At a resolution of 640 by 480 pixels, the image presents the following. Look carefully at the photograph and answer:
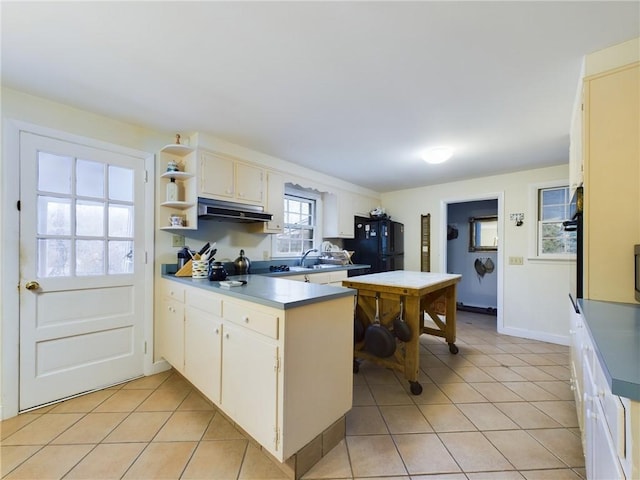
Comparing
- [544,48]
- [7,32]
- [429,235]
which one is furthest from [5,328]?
[429,235]

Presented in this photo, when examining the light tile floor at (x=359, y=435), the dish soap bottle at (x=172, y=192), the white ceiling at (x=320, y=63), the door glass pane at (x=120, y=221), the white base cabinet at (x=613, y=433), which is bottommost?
the light tile floor at (x=359, y=435)

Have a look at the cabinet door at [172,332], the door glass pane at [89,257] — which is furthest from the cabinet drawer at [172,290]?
the door glass pane at [89,257]

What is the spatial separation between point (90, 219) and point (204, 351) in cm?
145

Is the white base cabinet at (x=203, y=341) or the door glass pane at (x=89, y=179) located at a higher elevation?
the door glass pane at (x=89, y=179)

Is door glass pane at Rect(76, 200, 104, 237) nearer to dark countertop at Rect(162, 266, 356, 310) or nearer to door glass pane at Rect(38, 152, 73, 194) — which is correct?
door glass pane at Rect(38, 152, 73, 194)

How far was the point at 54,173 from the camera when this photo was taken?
6.64ft

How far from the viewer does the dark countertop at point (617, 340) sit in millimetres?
598

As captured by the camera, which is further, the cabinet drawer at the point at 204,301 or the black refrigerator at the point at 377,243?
the black refrigerator at the point at 377,243

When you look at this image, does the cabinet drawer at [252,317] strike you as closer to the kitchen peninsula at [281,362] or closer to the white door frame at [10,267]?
the kitchen peninsula at [281,362]

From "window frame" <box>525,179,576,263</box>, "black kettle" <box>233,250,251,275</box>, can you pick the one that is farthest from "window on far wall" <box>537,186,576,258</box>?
"black kettle" <box>233,250,251,275</box>

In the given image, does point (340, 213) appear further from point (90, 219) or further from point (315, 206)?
point (90, 219)

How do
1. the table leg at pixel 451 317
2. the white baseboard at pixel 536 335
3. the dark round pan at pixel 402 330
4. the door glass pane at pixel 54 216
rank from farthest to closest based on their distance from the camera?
the white baseboard at pixel 536 335 < the table leg at pixel 451 317 < the dark round pan at pixel 402 330 < the door glass pane at pixel 54 216

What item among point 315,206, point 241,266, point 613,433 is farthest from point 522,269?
point 241,266

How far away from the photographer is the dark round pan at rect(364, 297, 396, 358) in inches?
89.6
